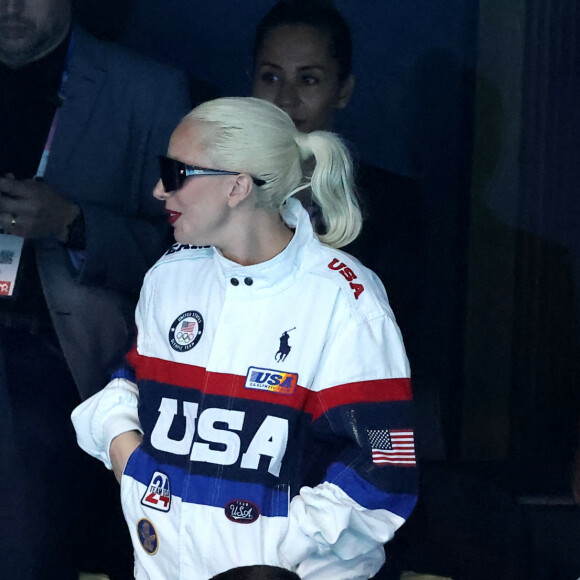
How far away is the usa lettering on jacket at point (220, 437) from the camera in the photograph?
1.73 m

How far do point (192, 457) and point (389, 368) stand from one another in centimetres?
45

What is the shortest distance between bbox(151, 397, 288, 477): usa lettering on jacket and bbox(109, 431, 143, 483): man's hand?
0.15 ft

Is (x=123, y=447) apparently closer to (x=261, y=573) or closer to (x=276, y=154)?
(x=261, y=573)

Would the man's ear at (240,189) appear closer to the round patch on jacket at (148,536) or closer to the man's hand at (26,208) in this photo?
the man's hand at (26,208)

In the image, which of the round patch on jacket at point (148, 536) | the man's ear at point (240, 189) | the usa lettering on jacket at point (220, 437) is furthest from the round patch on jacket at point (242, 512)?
the man's ear at point (240, 189)

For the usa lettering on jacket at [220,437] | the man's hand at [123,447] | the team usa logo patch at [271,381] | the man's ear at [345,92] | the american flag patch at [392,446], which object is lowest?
the man's hand at [123,447]

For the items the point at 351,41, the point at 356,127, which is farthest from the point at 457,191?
the point at 351,41

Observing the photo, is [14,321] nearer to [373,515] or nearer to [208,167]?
[208,167]

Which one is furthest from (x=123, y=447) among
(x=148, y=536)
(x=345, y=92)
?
(x=345, y=92)

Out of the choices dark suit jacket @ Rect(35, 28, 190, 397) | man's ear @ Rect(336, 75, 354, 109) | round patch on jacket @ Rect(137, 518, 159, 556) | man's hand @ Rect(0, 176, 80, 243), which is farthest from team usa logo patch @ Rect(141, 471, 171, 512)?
man's ear @ Rect(336, 75, 354, 109)

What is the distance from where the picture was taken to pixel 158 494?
70.7 inches

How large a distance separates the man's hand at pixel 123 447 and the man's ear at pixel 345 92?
97 cm

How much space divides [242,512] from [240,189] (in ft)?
2.14

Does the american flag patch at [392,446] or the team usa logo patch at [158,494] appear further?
the team usa logo patch at [158,494]
